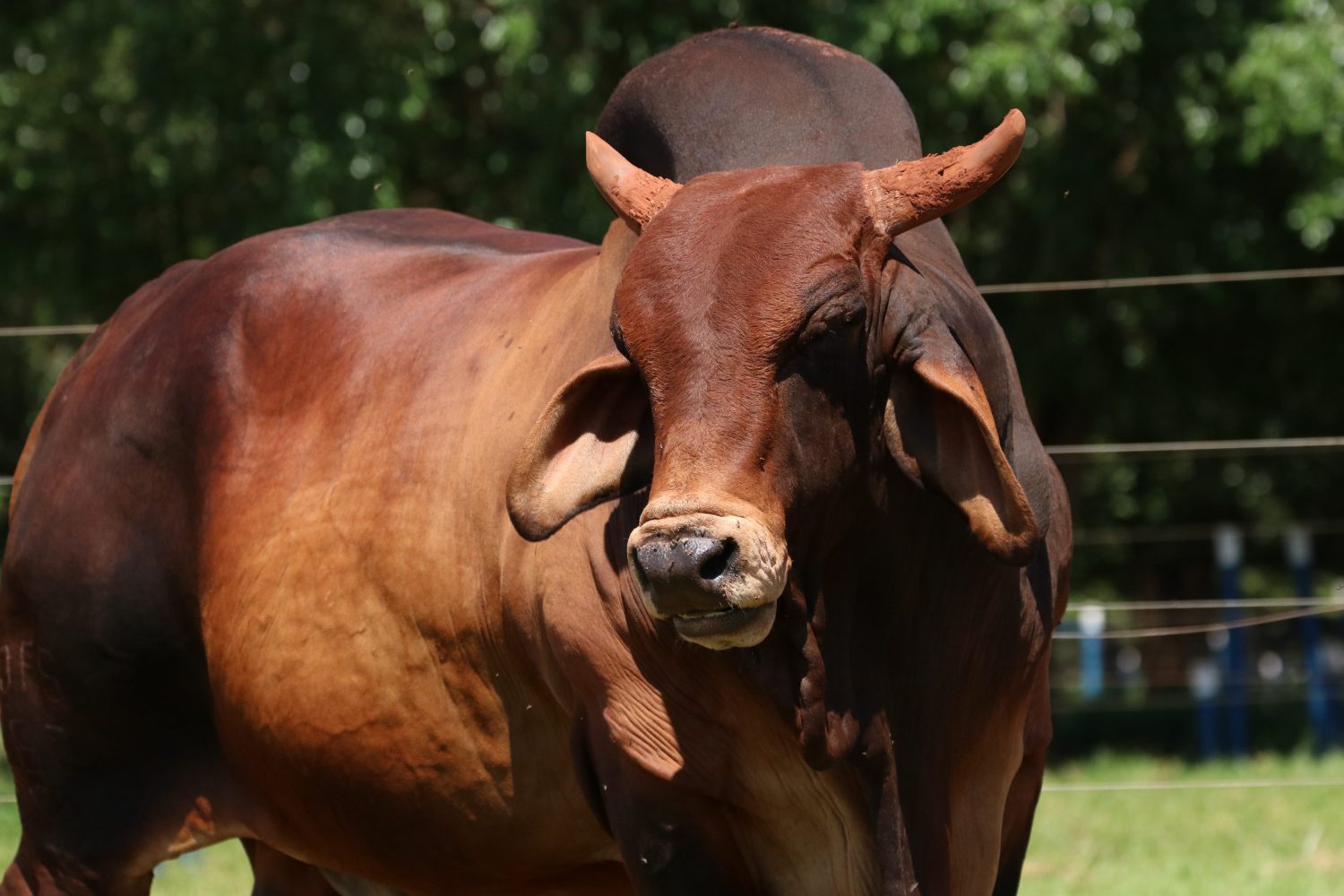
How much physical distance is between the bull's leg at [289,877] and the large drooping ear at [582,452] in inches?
73.9

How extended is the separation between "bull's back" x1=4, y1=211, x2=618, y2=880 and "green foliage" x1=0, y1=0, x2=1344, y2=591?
427 cm

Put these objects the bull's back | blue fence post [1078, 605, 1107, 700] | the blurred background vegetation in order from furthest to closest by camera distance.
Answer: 1. blue fence post [1078, 605, 1107, 700]
2. the blurred background vegetation
3. the bull's back

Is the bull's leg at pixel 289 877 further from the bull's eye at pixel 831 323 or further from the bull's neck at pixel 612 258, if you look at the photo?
the bull's eye at pixel 831 323

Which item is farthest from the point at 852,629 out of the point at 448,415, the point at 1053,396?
the point at 1053,396

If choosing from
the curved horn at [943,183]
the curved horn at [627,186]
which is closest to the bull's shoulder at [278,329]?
the curved horn at [627,186]

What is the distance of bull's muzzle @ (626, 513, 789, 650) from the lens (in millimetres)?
2350

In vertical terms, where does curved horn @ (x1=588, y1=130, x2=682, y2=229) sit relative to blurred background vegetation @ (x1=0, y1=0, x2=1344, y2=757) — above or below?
above

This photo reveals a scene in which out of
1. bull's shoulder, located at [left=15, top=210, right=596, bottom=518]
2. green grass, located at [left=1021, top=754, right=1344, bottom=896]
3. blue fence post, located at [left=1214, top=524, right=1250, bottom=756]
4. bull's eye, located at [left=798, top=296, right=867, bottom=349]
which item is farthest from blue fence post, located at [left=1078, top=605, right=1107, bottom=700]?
bull's eye, located at [left=798, top=296, right=867, bottom=349]

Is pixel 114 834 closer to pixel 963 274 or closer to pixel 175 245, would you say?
pixel 963 274

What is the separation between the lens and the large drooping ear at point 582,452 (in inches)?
109

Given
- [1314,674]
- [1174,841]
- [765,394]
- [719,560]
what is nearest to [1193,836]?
[1174,841]

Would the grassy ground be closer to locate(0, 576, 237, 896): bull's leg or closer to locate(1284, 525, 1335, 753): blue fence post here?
locate(1284, 525, 1335, 753): blue fence post

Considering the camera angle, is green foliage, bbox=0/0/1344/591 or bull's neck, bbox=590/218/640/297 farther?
green foliage, bbox=0/0/1344/591

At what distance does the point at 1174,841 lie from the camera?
7.09 m
